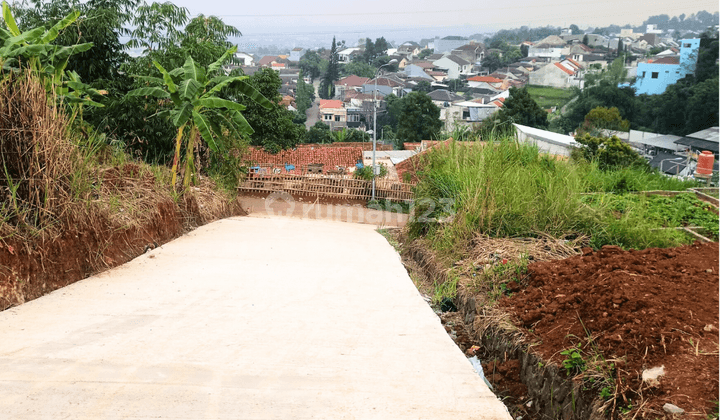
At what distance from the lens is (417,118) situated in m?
48.6

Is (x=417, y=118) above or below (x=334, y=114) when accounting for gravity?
above

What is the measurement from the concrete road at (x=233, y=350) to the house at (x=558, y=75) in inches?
3190

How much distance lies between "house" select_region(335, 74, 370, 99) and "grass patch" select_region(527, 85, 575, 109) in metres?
26.9

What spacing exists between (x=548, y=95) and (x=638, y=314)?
82.4 metres

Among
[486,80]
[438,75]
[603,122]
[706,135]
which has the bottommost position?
[438,75]

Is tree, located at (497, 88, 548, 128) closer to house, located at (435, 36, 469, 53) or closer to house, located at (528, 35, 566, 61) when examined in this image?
house, located at (528, 35, 566, 61)

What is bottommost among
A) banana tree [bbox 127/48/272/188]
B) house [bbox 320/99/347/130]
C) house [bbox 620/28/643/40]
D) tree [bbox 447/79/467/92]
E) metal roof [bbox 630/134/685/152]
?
house [bbox 320/99/347/130]

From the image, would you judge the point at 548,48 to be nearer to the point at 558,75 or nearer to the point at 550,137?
the point at 558,75

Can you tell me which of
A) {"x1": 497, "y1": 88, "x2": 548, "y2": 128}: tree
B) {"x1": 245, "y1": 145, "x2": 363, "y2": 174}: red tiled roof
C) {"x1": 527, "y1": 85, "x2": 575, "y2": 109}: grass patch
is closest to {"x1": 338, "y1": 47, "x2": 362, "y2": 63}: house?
{"x1": 527, "y1": 85, "x2": 575, "y2": 109}: grass patch

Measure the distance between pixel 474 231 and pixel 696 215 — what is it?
92.2 inches

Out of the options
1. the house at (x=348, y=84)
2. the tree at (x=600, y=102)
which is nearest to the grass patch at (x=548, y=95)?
the tree at (x=600, y=102)

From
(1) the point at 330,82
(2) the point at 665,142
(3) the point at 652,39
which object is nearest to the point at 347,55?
(1) the point at 330,82

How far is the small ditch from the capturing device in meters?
3.68

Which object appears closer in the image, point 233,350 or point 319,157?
point 233,350
